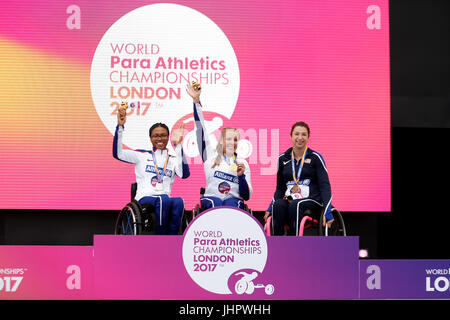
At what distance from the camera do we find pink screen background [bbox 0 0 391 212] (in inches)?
179

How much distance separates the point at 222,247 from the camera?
353cm

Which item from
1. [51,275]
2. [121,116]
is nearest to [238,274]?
[51,275]

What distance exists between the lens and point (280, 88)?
466cm

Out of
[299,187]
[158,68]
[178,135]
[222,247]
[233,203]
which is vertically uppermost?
[158,68]

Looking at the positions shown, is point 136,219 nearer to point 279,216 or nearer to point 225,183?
point 225,183

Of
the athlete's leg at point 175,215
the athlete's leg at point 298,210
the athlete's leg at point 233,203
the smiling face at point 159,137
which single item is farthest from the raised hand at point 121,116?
the athlete's leg at point 298,210

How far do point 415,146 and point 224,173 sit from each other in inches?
73.1

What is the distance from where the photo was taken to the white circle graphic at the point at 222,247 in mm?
3479

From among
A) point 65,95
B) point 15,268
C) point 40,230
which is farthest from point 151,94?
point 15,268

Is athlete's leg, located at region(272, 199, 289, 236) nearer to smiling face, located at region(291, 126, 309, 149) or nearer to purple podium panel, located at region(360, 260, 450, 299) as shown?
smiling face, located at region(291, 126, 309, 149)

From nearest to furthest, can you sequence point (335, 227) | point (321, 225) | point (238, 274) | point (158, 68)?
1. point (238, 274)
2. point (321, 225)
3. point (335, 227)
4. point (158, 68)

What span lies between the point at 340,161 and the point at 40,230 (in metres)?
2.54

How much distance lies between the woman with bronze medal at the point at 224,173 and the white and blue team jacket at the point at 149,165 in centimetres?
20
